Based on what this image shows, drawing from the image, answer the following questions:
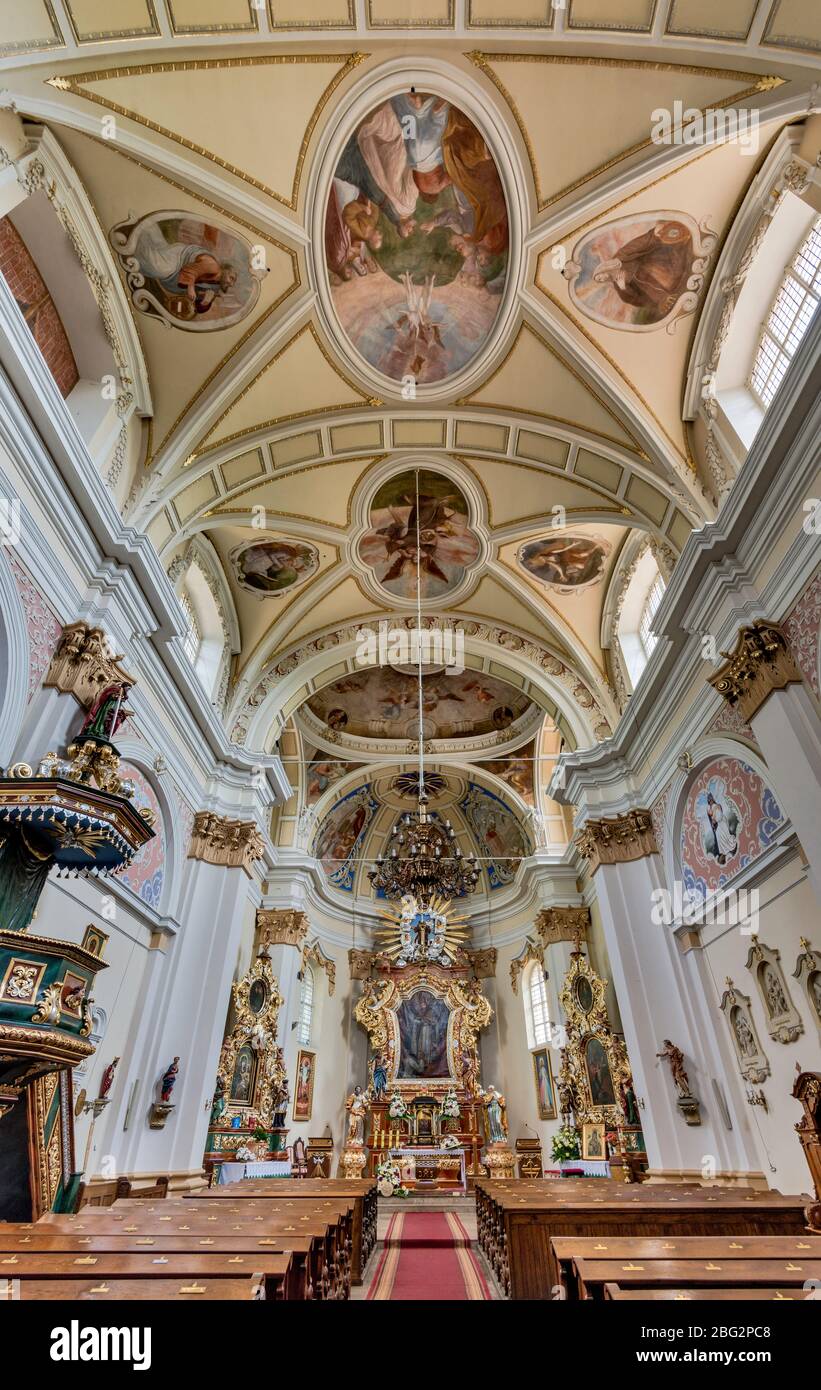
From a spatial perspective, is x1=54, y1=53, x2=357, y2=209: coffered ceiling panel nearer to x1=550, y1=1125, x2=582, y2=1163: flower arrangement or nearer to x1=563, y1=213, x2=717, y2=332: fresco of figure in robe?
x1=563, y1=213, x2=717, y2=332: fresco of figure in robe

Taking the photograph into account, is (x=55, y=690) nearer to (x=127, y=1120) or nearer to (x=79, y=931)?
(x=79, y=931)

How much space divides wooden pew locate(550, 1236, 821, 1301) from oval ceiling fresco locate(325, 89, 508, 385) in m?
10.5

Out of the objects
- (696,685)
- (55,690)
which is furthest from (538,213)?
(55,690)

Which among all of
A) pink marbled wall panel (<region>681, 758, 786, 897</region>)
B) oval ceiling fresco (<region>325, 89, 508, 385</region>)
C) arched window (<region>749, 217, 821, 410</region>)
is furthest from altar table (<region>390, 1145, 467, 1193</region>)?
arched window (<region>749, 217, 821, 410</region>)

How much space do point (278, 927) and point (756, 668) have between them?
11867 millimetres

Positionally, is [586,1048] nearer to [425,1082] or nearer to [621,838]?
[621,838]

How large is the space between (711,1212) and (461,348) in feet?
36.0

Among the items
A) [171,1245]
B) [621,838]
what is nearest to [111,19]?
[171,1245]

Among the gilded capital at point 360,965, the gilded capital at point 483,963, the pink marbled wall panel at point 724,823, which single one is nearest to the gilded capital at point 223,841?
the pink marbled wall panel at point 724,823

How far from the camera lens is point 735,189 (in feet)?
26.6

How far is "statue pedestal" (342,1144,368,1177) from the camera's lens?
1600 cm

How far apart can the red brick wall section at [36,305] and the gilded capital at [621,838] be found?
11043 millimetres

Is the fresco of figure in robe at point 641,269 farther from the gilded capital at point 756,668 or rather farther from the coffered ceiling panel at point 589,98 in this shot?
the gilded capital at point 756,668

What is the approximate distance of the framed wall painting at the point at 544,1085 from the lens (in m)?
16.5
